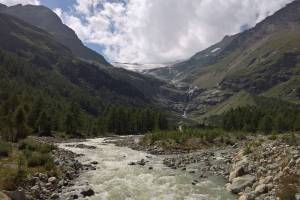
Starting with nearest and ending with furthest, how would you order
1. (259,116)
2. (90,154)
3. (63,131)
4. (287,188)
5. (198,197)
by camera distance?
(287,188) < (198,197) < (90,154) < (63,131) < (259,116)

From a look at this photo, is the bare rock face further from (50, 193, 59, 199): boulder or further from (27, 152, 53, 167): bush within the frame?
(27, 152, 53, 167): bush

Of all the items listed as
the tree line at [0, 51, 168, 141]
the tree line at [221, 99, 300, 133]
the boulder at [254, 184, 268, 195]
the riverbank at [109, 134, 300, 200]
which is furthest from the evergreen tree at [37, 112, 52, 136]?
the boulder at [254, 184, 268, 195]

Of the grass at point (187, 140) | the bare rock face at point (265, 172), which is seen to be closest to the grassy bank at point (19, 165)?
the bare rock face at point (265, 172)

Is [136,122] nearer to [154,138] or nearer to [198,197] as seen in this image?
[154,138]

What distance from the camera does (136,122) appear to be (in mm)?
160875

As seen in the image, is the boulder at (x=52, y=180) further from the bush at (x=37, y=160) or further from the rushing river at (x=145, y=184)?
the bush at (x=37, y=160)

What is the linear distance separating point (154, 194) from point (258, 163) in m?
14.9

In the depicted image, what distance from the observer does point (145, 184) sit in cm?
4309

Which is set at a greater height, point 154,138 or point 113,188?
point 154,138

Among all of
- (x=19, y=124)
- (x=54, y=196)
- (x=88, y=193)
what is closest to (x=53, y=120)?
(x=19, y=124)

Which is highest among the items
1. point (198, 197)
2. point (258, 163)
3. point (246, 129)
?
point (246, 129)

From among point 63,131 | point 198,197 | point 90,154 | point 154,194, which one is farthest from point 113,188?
point 63,131

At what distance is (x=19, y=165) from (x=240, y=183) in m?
23.2

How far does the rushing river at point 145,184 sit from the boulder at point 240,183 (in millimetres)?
912
